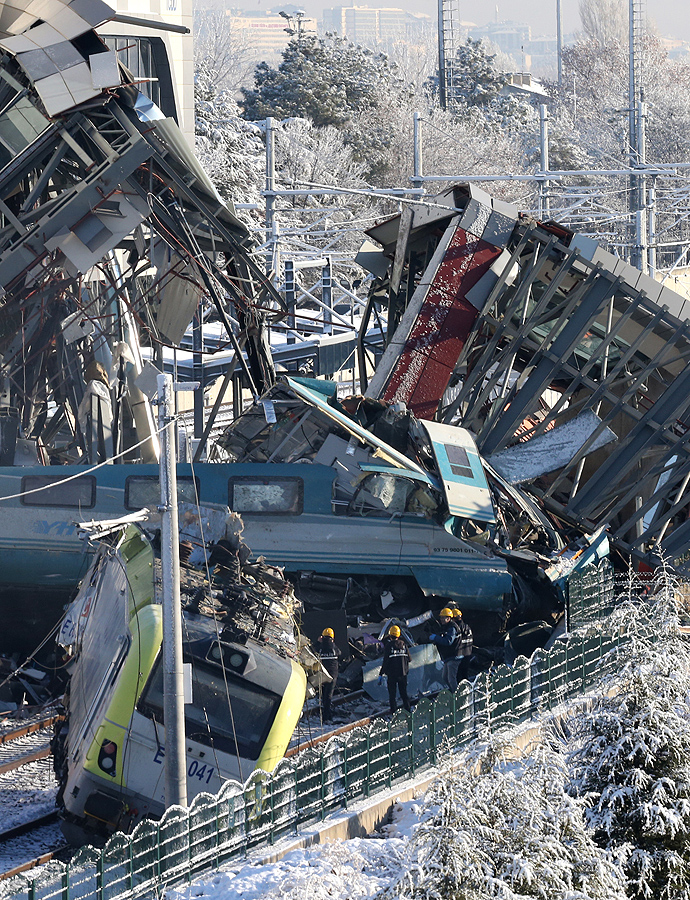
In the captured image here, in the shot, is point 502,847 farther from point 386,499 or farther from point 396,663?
point 386,499

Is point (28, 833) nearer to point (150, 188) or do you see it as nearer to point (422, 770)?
point (422, 770)

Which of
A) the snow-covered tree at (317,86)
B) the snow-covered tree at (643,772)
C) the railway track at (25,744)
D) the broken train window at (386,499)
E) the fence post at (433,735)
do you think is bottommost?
the railway track at (25,744)

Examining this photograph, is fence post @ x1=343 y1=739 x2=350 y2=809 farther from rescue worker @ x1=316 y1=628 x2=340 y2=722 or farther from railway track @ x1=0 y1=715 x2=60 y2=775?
railway track @ x1=0 y1=715 x2=60 y2=775

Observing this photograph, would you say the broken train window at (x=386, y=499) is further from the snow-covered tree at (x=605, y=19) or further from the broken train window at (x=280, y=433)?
the snow-covered tree at (x=605, y=19)

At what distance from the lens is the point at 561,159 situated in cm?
9112

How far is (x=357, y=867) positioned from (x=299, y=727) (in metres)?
6.04

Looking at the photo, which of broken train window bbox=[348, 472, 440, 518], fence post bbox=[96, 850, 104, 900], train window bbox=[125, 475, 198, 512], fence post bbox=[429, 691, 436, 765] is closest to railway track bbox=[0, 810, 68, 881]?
fence post bbox=[96, 850, 104, 900]

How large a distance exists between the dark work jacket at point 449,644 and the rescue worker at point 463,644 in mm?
63

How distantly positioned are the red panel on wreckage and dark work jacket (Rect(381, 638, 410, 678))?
264 inches

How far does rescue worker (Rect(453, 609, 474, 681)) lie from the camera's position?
56.6 ft

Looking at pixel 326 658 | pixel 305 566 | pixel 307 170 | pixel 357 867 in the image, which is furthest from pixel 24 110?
pixel 307 170

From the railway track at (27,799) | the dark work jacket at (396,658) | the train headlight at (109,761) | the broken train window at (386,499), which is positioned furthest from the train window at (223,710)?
the broken train window at (386,499)

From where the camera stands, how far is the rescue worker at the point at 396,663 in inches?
654

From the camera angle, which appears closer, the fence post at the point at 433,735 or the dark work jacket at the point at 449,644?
the fence post at the point at 433,735
